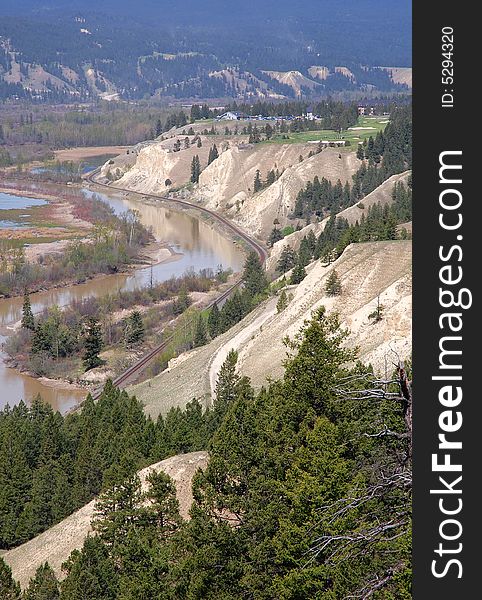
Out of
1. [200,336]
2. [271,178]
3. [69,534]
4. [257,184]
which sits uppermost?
[271,178]

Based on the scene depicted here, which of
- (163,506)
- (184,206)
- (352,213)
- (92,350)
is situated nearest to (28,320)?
(92,350)

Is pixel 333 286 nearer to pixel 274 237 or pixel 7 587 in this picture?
pixel 7 587

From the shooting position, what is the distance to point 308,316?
147 feet

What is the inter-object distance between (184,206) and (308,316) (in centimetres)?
8504

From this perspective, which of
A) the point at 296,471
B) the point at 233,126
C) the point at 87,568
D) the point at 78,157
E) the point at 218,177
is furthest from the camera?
the point at 78,157

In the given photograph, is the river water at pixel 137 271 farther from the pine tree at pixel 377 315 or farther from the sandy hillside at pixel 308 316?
the pine tree at pixel 377 315

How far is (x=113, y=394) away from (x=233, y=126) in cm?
12070

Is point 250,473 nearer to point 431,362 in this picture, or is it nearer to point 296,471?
point 296,471

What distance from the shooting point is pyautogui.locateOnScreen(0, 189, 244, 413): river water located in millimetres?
54250

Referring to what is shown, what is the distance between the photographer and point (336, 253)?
172 feet

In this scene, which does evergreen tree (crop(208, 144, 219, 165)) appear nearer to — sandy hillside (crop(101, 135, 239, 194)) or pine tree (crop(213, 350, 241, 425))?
sandy hillside (crop(101, 135, 239, 194))

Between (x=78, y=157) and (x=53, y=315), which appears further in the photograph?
(x=78, y=157)

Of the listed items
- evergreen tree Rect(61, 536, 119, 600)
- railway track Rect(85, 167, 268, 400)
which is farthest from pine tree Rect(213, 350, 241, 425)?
railway track Rect(85, 167, 268, 400)

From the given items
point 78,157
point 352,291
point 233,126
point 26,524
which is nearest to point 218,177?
point 233,126
